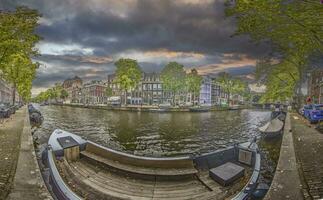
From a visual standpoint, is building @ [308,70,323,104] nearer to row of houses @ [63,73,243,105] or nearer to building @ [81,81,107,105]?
row of houses @ [63,73,243,105]

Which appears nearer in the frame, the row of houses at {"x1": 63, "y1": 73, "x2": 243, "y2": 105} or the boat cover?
the boat cover

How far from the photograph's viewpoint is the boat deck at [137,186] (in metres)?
9.22

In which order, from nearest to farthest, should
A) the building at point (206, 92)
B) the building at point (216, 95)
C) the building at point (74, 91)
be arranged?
the building at point (206, 92) < the building at point (216, 95) < the building at point (74, 91)

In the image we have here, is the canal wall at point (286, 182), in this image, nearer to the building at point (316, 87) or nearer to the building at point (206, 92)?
the building at point (316, 87)

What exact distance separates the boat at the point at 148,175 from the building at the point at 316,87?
66.4m

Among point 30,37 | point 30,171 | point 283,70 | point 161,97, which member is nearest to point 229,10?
point 30,171

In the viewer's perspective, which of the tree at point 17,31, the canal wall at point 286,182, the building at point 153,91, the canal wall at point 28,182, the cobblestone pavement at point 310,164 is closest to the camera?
the canal wall at point 28,182

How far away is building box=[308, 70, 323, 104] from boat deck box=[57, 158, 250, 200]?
2696 inches

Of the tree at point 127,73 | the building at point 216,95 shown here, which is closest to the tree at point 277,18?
the tree at point 127,73

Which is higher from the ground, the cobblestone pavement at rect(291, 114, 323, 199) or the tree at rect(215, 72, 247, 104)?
the tree at rect(215, 72, 247, 104)

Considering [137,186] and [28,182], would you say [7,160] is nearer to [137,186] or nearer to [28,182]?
[28,182]

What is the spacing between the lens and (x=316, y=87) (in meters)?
71.0

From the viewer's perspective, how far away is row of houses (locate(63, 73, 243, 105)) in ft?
352

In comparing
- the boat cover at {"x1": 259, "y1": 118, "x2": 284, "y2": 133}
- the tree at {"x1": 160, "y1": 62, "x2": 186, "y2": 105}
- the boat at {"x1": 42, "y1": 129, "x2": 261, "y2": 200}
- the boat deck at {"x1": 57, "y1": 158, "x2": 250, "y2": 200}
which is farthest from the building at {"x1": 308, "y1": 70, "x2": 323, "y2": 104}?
the boat deck at {"x1": 57, "y1": 158, "x2": 250, "y2": 200}
